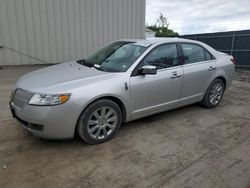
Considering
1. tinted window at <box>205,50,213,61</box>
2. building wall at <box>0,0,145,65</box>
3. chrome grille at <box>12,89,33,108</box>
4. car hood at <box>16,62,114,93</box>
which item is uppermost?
building wall at <box>0,0,145,65</box>

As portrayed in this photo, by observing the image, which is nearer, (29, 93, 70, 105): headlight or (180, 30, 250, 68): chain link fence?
(29, 93, 70, 105): headlight

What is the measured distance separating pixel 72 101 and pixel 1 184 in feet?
3.93

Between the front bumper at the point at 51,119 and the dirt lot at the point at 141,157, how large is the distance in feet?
0.97

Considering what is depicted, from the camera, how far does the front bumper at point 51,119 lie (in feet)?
9.49

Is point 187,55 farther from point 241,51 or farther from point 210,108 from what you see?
point 241,51

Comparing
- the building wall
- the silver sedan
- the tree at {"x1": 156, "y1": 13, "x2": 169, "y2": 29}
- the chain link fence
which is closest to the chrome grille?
the silver sedan

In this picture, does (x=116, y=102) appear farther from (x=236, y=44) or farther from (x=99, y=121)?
(x=236, y=44)

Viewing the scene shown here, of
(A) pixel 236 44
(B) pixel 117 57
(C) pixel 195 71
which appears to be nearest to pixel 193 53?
(C) pixel 195 71

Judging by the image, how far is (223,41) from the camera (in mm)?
12836

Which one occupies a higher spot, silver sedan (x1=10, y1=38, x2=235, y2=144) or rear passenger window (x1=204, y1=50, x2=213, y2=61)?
rear passenger window (x1=204, y1=50, x2=213, y2=61)

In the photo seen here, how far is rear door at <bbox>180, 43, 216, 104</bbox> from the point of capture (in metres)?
4.35

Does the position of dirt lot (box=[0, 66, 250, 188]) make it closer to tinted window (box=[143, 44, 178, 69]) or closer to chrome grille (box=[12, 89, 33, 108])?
chrome grille (box=[12, 89, 33, 108])

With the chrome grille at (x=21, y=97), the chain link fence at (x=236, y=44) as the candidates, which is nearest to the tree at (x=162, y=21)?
the chain link fence at (x=236, y=44)

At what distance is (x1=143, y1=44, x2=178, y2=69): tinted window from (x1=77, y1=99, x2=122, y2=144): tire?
988 millimetres
